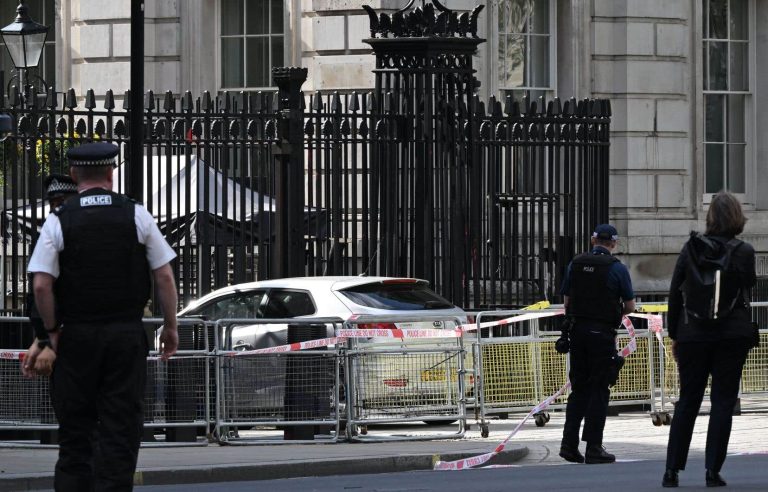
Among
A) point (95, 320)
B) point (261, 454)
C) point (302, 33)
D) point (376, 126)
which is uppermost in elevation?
point (302, 33)

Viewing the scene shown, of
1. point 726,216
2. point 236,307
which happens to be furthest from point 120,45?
point 726,216

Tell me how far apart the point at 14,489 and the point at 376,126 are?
779 cm

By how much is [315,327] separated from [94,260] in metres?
6.38

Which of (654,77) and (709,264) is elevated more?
(654,77)

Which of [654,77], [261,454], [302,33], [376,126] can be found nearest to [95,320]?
[261,454]

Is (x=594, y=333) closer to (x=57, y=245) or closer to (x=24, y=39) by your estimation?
(x=57, y=245)

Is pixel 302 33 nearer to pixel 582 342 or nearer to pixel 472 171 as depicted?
pixel 472 171

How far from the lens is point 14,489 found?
12.2 m

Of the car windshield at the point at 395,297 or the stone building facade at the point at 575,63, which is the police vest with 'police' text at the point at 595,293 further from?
the stone building facade at the point at 575,63

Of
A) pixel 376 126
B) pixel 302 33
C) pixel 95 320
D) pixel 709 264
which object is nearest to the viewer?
pixel 95 320

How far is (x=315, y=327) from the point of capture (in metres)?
15.5

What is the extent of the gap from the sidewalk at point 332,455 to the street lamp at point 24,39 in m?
6.16

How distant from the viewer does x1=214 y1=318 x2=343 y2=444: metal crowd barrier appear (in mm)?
15109

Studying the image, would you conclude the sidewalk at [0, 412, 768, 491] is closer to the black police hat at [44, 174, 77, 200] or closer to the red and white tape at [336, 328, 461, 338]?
the red and white tape at [336, 328, 461, 338]
